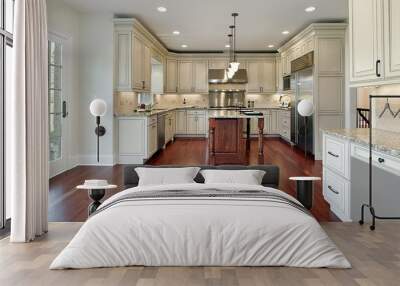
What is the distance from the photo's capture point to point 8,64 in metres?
4.38

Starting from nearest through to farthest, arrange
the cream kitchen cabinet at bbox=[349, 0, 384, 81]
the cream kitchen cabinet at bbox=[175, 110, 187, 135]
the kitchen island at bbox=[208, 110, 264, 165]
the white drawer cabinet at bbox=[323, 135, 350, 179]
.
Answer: the cream kitchen cabinet at bbox=[349, 0, 384, 81], the white drawer cabinet at bbox=[323, 135, 350, 179], the kitchen island at bbox=[208, 110, 264, 165], the cream kitchen cabinet at bbox=[175, 110, 187, 135]

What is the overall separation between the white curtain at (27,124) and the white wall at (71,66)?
359 centimetres

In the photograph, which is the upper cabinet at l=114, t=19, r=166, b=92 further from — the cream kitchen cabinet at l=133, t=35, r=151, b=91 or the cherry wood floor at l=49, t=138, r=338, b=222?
the cherry wood floor at l=49, t=138, r=338, b=222

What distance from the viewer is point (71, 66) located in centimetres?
775

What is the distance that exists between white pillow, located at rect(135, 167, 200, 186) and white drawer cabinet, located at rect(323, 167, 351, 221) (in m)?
1.47

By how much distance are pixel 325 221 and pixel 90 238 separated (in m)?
2.49

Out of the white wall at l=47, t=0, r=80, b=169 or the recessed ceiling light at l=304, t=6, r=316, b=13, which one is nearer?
the white wall at l=47, t=0, r=80, b=169

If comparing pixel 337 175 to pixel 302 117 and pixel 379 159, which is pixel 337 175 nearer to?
pixel 379 159

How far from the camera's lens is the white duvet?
276 cm

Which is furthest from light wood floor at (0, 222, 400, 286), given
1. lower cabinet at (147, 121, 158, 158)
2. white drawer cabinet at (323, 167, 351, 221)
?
lower cabinet at (147, 121, 158, 158)

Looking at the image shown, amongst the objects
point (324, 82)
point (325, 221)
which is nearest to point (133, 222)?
point (325, 221)

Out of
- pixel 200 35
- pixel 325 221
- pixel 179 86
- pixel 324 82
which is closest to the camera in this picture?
pixel 325 221

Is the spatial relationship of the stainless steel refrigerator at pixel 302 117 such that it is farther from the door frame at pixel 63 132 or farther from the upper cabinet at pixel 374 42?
the door frame at pixel 63 132

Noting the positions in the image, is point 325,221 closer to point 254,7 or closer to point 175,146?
point 254,7
